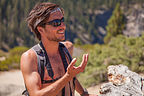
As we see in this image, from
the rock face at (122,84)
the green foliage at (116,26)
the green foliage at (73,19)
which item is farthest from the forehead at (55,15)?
the green foliage at (73,19)

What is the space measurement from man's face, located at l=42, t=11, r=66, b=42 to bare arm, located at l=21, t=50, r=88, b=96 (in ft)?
0.84

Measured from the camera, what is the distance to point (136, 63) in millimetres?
6844

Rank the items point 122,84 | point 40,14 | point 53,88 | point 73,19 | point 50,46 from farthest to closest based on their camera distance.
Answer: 1. point 73,19
2. point 122,84
3. point 50,46
4. point 40,14
5. point 53,88

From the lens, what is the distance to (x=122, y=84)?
91.4 inches

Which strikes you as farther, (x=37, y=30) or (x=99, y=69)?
(x=99, y=69)

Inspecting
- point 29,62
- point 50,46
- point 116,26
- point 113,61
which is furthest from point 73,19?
point 29,62

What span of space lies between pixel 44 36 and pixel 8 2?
147 feet

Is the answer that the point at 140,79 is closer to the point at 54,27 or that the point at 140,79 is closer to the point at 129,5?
the point at 54,27

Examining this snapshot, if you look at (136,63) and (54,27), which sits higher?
(54,27)

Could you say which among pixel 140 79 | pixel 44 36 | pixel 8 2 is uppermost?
pixel 8 2

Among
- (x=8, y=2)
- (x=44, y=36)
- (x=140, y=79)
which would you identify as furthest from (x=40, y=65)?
(x=8, y=2)

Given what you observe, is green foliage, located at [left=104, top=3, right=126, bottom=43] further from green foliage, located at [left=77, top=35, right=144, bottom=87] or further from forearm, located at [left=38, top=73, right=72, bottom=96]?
forearm, located at [left=38, top=73, right=72, bottom=96]

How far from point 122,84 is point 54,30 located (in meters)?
1.08

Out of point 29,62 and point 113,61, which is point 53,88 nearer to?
point 29,62
